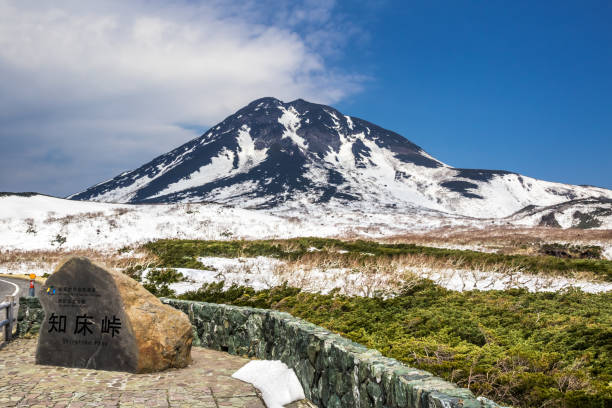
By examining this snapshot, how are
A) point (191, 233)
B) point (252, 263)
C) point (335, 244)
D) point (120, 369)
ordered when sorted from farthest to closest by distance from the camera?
1. point (191, 233)
2. point (335, 244)
3. point (252, 263)
4. point (120, 369)

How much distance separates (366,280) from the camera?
12.9 meters

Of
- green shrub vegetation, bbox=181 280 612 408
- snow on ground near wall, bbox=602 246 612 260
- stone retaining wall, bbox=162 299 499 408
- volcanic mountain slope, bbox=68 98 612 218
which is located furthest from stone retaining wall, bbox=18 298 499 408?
volcanic mountain slope, bbox=68 98 612 218

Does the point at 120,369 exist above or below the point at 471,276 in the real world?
below

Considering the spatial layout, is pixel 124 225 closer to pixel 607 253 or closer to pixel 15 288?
pixel 15 288

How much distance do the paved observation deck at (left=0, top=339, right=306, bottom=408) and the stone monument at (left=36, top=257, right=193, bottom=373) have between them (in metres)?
0.22

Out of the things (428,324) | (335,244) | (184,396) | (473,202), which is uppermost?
(473,202)

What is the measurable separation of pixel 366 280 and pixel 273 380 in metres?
6.37

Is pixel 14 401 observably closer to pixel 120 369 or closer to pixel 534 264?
pixel 120 369

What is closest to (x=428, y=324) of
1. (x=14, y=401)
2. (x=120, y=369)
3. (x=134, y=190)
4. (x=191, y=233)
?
(x=120, y=369)

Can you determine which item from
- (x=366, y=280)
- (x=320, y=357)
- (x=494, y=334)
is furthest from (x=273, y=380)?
(x=366, y=280)

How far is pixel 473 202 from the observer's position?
151750 mm

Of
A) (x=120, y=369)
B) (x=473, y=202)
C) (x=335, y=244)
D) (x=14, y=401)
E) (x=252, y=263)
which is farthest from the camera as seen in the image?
(x=473, y=202)

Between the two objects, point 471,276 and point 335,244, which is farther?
point 335,244

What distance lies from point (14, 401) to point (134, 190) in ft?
585
